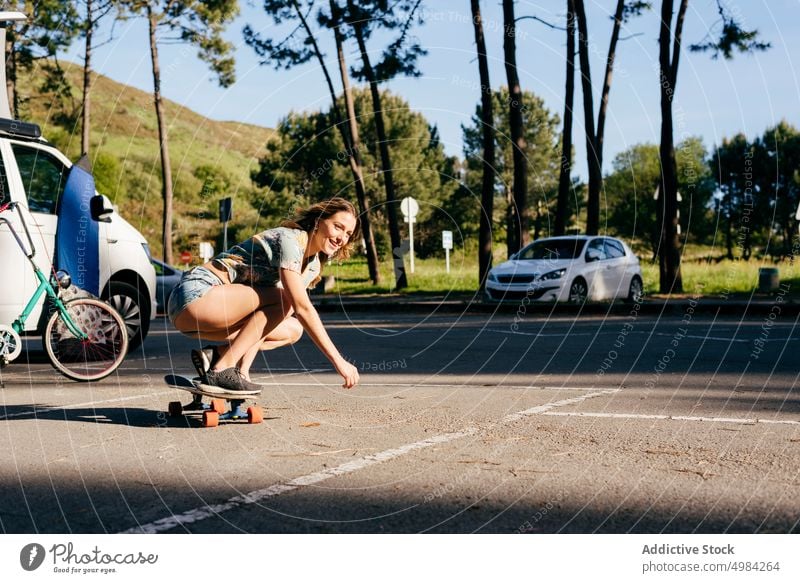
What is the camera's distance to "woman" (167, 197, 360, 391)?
6.09 meters

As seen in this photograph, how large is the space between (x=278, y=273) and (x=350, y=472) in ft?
6.41

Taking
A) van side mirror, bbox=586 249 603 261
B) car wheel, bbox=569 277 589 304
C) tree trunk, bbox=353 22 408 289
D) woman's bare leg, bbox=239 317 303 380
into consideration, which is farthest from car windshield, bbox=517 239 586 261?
woman's bare leg, bbox=239 317 303 380

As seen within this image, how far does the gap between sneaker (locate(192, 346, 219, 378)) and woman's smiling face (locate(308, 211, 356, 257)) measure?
0.97 metres

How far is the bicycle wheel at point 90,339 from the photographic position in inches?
359

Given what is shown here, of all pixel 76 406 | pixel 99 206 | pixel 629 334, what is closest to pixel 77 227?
pixel 99 206

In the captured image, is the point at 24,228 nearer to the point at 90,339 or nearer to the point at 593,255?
the point at 90,339

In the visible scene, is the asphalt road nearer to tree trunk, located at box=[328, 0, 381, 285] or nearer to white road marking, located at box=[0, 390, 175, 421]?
white road marking, located at box=[0, 390, 175, 421]

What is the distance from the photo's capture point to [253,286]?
6.39m

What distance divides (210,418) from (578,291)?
15.7 metres

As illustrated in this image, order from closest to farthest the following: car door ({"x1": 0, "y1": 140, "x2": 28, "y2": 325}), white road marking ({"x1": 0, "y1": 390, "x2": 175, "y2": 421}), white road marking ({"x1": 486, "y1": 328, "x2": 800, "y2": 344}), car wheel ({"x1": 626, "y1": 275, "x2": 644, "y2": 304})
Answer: white road marking ({"x1": 0, "y1": 390, "x2": 175, "y2": 421}) → car door ({"x1": 0, "y1": 140, "x2": 28, "y2": 325}) → white road marking ({"x1": 486, "y1": 328, "x2": 800, "y2": 344}) → car wheel ({"x1": 626, "y1": 275, "x2": 644, "y2": 304})

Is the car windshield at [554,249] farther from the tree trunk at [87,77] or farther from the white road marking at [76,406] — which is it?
the white road marking at [76,406]

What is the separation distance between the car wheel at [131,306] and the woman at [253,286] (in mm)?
4617

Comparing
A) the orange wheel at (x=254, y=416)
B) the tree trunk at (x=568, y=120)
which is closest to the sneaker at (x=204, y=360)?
the orange wheel at (x=254, y=416)
